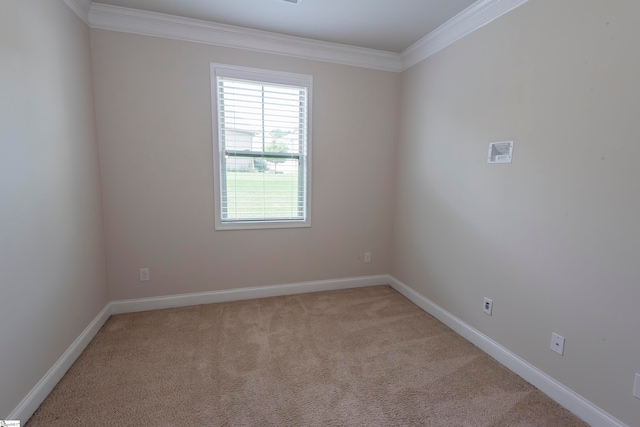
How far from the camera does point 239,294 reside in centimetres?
303

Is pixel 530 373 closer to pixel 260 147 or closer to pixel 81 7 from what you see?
pixel 260 147

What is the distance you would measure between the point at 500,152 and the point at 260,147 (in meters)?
2.12

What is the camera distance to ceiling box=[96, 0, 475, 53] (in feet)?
7.38

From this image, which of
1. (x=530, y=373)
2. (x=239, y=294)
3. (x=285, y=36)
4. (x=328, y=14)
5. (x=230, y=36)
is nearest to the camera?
(x=530, y=373)

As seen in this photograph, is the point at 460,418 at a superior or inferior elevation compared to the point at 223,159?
inferior

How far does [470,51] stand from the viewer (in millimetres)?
2330

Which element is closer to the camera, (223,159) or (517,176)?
(517,176)

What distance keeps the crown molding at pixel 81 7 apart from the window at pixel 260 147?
97 cm

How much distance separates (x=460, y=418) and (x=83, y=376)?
7.76 feet

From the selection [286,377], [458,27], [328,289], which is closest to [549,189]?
[458,27]

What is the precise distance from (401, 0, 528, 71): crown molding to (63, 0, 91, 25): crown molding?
2877mm

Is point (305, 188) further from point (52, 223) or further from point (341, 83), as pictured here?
point (52, 223)

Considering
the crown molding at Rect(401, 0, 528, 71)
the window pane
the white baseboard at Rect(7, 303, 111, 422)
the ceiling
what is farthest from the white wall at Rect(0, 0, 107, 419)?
the crown molding at Rect(401, 0, 528, 71)

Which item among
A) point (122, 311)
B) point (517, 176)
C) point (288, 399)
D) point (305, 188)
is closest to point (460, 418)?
point (288, 399)
